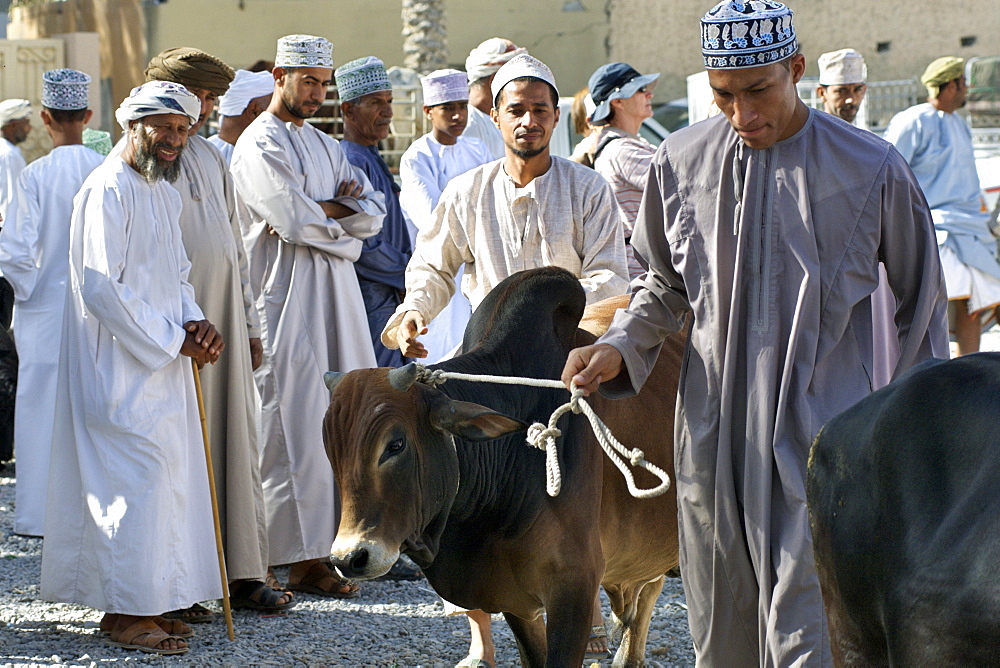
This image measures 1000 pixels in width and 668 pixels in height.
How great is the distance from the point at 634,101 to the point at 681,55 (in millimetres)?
19506

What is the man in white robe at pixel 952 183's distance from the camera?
9930 mm

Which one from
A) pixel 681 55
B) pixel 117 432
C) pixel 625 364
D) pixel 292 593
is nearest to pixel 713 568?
pixel 625 364

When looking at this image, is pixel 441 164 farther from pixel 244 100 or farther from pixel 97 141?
pixel 97 141

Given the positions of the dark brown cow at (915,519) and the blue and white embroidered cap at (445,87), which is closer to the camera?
the dark brown cow at (915,519)

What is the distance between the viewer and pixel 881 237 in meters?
3.36

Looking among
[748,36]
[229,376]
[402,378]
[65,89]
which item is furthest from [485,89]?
[748,36]

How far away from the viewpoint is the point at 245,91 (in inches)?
307

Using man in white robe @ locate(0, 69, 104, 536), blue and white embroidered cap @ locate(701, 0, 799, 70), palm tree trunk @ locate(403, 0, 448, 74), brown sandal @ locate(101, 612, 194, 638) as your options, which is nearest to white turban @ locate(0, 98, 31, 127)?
man in white robe @ locate(0, 69, 104, 536)

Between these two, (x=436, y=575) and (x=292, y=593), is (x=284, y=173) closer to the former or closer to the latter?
(x=292, y=593)

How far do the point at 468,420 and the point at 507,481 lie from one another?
386 millimetres

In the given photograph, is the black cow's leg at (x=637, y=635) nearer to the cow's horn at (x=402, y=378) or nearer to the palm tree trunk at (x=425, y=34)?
the cow's horn at (x=402, y=378)

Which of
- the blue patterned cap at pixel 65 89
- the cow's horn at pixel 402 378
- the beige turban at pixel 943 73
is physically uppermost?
the blue patterned cap at pixel 65 89

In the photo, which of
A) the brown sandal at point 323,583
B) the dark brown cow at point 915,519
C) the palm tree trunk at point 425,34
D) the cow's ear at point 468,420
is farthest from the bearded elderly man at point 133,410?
the palm tree trunk at point 425,34

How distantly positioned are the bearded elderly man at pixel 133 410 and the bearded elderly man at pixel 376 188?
1606mm
